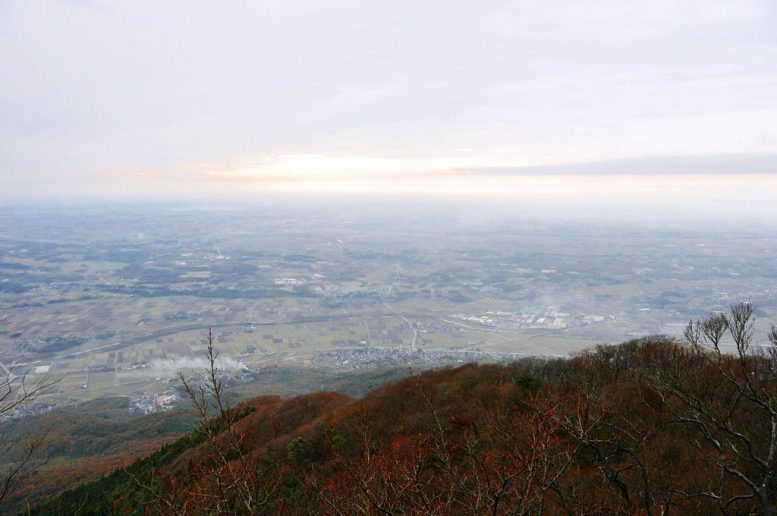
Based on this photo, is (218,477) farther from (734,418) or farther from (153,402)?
(153,402)

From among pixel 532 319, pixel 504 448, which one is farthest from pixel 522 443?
pixel 532 319

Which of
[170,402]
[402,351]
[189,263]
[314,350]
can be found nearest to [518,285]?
[402,351]

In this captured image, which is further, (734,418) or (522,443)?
(734,418)

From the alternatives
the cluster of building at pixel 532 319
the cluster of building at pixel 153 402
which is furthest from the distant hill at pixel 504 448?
the cluster of building at pixel 532 319

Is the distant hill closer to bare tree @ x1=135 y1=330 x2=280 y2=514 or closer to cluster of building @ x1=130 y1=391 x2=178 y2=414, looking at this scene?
bare tree @ x1=135 y1=330 x2=280 y2=514

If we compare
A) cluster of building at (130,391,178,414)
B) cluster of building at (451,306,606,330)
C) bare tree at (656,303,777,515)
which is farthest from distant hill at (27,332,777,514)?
cluster of building at (451,306,606,330)
